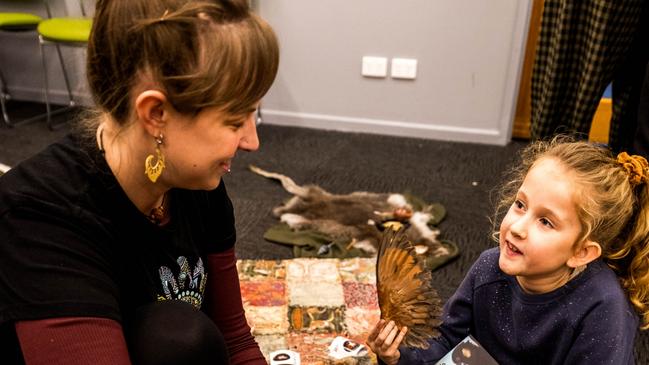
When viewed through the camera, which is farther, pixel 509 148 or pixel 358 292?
pixel 509 148

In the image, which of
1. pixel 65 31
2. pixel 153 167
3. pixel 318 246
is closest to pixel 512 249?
pixel 153 167

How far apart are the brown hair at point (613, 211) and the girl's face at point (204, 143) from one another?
0.61 metres

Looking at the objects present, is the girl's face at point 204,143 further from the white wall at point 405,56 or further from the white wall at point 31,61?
the white wall at point 31,61

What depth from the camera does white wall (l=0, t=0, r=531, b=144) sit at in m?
2.95

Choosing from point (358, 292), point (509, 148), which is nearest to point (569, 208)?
point (358, 292)

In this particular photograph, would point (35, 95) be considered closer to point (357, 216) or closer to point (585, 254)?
point (357, 216)

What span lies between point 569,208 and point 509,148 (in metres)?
2.08

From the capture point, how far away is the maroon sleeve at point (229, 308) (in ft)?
4.04

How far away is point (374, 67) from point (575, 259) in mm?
2143

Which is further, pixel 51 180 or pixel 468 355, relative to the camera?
pixel 468 355

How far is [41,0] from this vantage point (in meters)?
3.38

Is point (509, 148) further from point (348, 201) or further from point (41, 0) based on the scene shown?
point (41, 0)

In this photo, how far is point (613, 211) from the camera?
3.59 ft

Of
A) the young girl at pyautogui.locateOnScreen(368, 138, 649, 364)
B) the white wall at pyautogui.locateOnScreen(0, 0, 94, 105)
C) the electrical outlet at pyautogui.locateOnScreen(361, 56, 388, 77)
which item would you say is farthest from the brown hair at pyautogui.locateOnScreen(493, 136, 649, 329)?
the white wall at pyautogui.locateOnScreen(0, 0, 94, 105)
